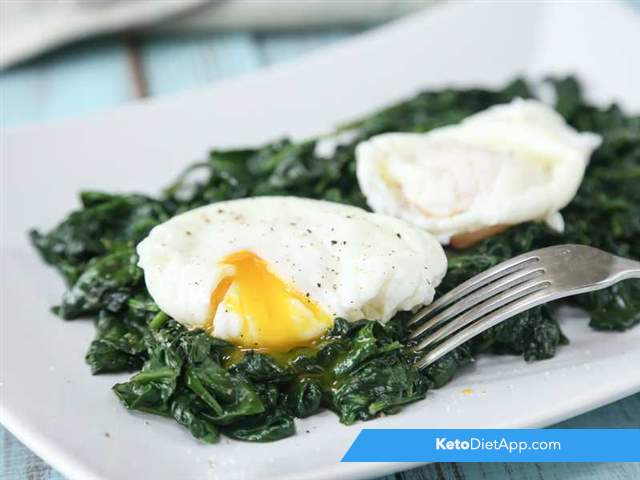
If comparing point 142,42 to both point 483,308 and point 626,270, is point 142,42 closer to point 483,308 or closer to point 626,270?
point 483,308

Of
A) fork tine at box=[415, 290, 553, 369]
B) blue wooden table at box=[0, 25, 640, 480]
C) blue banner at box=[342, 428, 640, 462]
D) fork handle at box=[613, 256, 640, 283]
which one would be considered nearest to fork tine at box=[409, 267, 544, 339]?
fork tine at box=[415, 290, 553, 369]

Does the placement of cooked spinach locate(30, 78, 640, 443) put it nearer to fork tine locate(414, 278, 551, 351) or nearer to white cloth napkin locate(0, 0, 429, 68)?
fork tine locate(414, 278, 551, 351)

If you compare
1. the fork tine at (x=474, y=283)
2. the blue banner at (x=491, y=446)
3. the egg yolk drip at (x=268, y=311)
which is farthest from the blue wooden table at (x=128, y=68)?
the blue banner at (x=491, y=446)

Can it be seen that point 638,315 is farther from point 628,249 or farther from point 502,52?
point 502,52

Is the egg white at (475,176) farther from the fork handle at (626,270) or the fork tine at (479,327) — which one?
the fork tine at (479,327)

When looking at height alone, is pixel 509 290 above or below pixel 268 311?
below

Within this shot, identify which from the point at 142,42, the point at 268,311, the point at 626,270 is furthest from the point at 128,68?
the point at 626,270
